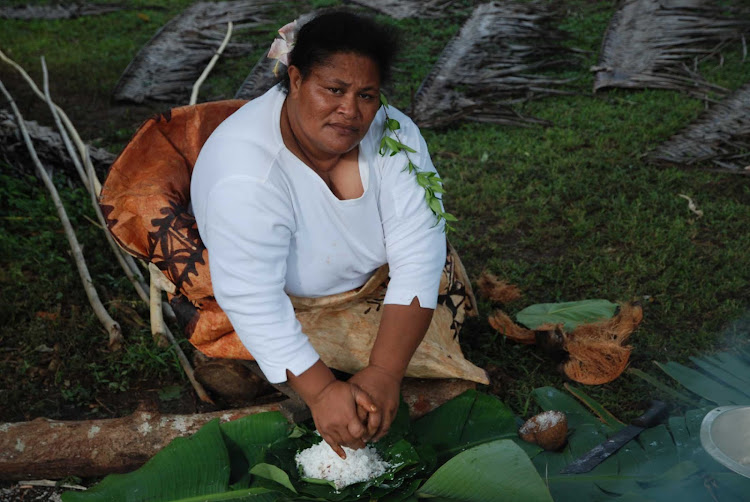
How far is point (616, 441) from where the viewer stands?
2.06 metres

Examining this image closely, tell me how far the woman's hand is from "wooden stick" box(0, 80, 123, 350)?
55.7 inches

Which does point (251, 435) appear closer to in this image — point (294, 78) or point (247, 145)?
point (247, 145)

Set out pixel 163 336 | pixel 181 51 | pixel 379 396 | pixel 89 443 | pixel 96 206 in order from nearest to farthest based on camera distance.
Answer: pixel 379 396, pixel 89 443, pixel 163 336, pixel 96 206, pixel 181 51

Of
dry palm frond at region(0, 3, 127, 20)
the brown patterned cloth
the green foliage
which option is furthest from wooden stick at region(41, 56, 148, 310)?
dry palm frond at region(0, 3, 127, 20)

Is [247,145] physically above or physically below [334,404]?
above

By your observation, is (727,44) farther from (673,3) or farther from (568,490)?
(568,490)

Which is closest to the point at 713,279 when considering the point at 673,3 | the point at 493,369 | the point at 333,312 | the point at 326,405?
the point at 493,369

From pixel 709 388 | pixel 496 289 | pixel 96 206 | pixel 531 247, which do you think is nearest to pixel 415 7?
pixel 531 247

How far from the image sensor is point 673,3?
17.4 ft

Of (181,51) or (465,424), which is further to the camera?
(181,51)

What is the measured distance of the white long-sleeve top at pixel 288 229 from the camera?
1760mm

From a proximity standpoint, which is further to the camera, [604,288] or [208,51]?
[208,51]

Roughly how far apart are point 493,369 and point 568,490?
792 mm

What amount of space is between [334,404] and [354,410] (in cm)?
5
